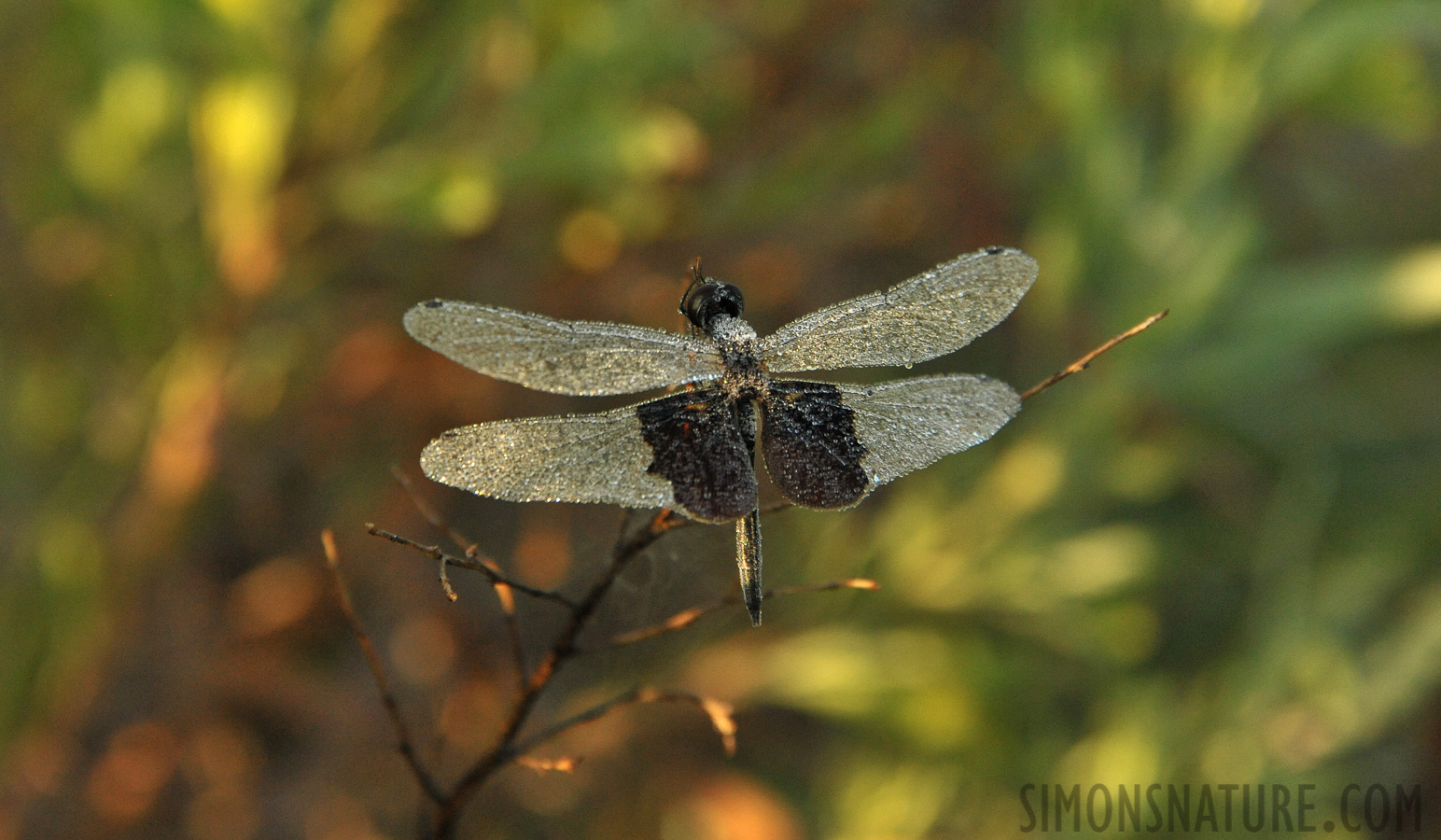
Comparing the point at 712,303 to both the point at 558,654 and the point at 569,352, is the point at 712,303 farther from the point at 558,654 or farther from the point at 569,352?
the point at 558,654

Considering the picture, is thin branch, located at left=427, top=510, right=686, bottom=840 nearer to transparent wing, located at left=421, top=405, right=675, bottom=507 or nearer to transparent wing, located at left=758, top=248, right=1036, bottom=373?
transparent wing, located at left=421, top=405, right=675, bottom=507

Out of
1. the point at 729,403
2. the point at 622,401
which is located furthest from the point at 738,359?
the point at 622,401

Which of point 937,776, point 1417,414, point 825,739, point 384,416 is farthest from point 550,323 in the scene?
point 1417,414

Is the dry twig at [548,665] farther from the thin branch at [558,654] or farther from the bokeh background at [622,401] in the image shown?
the bokeh background at [622,401]

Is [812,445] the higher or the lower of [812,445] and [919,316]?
the lower

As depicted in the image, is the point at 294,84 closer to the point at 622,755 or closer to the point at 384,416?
the point at 384,416
